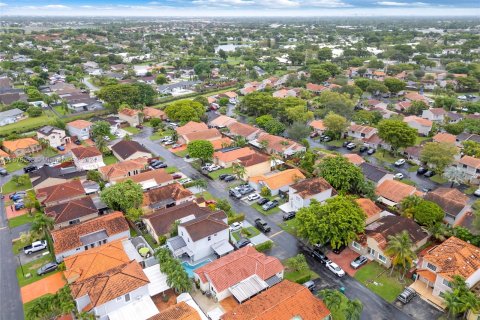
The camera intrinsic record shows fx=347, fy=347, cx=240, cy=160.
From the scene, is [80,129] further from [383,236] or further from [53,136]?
[383,236]

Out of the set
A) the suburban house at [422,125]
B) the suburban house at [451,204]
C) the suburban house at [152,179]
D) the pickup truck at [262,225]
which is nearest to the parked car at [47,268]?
the suburban house at [152,179]

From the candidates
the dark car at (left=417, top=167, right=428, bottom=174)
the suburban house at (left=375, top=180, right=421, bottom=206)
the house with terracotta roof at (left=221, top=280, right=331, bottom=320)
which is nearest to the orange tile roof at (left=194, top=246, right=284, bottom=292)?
the house with terracotta roof at (left=221, top=280, right=331, bottom=320)

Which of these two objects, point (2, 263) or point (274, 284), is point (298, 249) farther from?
point (2, 263)

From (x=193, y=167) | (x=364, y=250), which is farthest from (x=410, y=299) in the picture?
(x=193, y=167)

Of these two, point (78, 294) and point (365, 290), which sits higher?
point (78, 294)

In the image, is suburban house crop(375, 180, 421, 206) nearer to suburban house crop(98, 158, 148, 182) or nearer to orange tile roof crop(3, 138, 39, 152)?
suburban house crop(98, 158, 148, 182)
